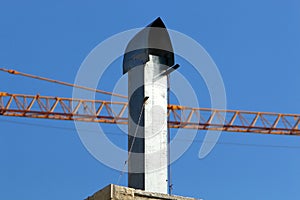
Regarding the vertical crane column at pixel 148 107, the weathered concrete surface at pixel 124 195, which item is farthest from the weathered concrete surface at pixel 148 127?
the weathered concrete surface at pixel 124 195

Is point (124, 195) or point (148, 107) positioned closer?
point (124, 195)

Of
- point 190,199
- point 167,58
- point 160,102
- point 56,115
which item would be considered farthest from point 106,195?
point 56,115

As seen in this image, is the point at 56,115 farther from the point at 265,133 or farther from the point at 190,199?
the point at 190,199

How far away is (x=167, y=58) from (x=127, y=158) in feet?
6.11

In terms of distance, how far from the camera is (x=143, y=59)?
1111 centimetres

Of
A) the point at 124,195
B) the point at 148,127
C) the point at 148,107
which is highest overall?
the point at 148,107

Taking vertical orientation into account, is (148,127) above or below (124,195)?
above

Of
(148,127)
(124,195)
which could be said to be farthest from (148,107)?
(124,195)

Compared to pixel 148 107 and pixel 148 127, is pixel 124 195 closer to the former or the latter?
pixel 148 127

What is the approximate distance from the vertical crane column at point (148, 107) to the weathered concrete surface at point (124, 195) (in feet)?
1.72

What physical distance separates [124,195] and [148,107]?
6.25 ft

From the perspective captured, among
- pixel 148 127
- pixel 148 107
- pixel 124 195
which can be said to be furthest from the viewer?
pixel 148 107

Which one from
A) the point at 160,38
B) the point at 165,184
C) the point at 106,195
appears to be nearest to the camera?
the point at 106,195

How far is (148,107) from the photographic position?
1087 centimetres
